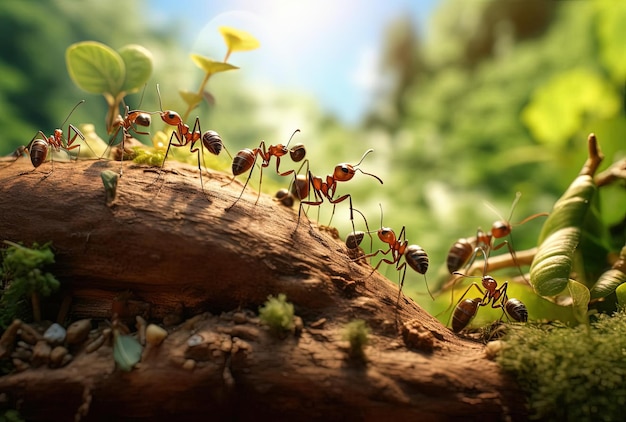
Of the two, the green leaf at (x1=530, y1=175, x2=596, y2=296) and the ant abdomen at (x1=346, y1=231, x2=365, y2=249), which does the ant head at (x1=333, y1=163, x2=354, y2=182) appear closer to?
the ant abdomen at (x1=346, y1=231, x2=365, y2=249)

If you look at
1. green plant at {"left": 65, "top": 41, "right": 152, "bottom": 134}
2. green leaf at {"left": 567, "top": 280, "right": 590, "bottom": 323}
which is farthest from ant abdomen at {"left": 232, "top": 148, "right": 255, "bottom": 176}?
green leaf at {"left": 567, "top": 280, "right": 590, "bottom": 323}

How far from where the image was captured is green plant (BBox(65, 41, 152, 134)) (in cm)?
234

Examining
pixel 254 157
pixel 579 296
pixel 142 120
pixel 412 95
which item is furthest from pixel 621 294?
pixel 412 95

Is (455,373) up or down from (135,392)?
up

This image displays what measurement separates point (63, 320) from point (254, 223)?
0.77 m

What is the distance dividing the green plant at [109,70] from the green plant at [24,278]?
2.93 ft

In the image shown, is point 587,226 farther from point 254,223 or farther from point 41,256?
point 41,256

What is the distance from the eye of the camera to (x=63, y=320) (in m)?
1.79

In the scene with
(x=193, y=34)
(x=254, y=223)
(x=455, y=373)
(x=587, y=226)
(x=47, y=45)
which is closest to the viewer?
(x=455, y=373)

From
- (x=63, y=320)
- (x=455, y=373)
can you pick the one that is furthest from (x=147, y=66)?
(x=455, y=373)

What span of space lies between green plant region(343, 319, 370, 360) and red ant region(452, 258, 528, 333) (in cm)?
57

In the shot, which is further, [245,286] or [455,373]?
[245,286]

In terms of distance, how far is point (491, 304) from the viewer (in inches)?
86.7

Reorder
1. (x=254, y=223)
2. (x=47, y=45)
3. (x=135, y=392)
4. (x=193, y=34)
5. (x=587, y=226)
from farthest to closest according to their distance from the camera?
1. (x=193, y=34)
2. (x=47, y=45)
3. (x=587, y=226)
4. (x=254, y=223)
5. (x=135, y=392)
